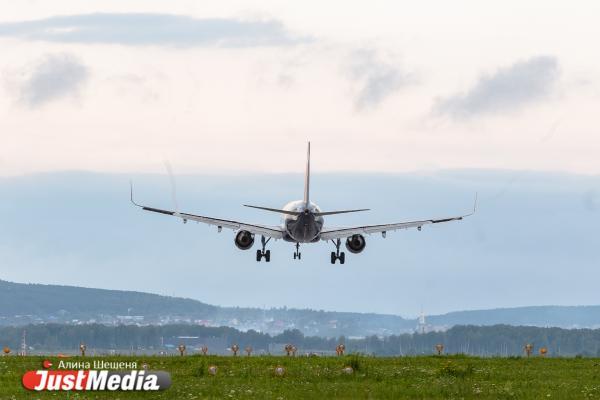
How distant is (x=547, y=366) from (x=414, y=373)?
9996 mm

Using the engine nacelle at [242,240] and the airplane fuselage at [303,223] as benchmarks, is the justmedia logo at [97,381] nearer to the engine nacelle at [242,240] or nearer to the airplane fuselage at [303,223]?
the airplane fuselage at [303,223]

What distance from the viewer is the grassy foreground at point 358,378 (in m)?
52.8

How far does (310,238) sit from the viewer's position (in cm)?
11138

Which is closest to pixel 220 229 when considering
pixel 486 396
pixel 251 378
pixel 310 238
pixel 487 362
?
pixel 310 238

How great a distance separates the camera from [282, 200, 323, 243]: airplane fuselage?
10896cm

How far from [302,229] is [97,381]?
56659 millimetres

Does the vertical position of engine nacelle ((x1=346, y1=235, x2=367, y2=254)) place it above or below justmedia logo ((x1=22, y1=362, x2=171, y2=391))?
above

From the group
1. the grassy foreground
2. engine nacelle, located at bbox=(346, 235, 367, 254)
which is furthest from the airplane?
the grassy foreground

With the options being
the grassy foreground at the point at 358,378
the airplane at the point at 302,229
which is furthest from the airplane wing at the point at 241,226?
the grassy foreground at the point at 358,378

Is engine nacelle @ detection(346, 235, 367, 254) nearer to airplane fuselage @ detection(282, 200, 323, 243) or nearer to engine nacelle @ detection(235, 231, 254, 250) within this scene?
airplane fuselage @ detection(282, 200, 323, 243)

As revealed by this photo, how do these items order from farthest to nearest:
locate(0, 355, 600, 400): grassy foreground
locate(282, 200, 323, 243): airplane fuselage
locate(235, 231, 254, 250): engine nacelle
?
1. locate(235, 231, 254, 250): engine nacelle
2. locate(282, 200, 323, 243): airplane fuselage
3. locate(0, 355, 600, 400): grassy foreground

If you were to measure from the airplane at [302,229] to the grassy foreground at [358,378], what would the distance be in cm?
3812

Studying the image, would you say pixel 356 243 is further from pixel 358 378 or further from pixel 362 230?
pixel 358 378

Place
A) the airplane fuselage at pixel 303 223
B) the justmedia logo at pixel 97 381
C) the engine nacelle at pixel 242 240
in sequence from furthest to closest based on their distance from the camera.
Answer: the engine nacelle at pixel 242 240, the airplane fuselage at pixel 303 223, the justmedia logo at pixel 97 381
